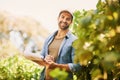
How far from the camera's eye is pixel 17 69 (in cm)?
594

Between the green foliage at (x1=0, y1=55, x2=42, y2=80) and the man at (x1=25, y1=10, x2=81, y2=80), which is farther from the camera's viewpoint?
the green foliage at (x1=0, y1=55, x2=42, y2=80)

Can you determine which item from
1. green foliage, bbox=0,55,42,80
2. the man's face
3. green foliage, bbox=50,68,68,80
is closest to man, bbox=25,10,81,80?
the man's face

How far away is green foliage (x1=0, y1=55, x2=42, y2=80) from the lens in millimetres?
5852

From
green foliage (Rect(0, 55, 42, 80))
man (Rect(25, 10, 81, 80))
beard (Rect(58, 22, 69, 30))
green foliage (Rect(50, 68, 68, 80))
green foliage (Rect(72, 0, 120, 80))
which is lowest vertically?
green foliage (Rect(0, 55, 42, 80))

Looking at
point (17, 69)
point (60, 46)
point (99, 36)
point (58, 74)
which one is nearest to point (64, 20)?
point (60, 46)

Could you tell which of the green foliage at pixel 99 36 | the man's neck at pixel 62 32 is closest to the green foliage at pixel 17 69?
the man's neck at pixel 62 32

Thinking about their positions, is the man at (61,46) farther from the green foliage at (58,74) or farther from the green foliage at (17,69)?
the green foliage at (17,69)

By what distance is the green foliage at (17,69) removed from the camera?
5.85m

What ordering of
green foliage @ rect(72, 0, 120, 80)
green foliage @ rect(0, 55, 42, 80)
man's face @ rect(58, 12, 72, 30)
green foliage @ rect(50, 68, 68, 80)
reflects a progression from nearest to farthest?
1. green foliage @ rect(50, 68, 68, 80)
2. green foliage @ rect(72, 0, 120, 80)
3. man's face @ rect(58, 12, 72, 30)
4. green foliage @ rect(0, 55, 42, 80)

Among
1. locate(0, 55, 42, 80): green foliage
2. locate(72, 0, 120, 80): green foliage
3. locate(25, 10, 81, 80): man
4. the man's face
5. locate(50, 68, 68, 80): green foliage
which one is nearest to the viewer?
locate(50, 68, 68, 80): green foliage

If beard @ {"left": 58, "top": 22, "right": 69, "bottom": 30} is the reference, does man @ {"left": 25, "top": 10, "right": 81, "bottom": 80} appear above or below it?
below

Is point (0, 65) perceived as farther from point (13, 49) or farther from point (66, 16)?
point (13, 49)

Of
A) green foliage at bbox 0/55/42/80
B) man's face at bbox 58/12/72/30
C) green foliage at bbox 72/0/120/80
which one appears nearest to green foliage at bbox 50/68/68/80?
green foliage at bbox 72/0/120/80

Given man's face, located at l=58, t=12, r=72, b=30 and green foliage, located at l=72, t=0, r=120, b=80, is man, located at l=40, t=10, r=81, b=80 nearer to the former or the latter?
man's face, located at l=58, t=12, r=72, b=30
